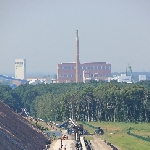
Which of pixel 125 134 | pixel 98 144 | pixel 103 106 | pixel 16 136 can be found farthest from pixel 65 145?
pixel 103 106

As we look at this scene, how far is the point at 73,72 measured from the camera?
610 feet

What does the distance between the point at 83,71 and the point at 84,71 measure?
80 cm

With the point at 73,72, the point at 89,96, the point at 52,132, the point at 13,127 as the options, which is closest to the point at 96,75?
the point at 73,72

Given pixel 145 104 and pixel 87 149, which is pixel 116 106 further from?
pixel 87 149

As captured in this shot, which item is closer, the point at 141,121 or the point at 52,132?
the point at 52,132

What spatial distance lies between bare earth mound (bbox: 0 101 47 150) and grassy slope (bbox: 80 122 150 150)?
22.8 ft

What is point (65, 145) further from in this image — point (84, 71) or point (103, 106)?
point (84, 71)

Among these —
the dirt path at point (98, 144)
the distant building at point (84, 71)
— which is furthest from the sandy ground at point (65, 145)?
the distant building at point (84, 71)

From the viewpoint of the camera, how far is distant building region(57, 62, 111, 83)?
18338cm

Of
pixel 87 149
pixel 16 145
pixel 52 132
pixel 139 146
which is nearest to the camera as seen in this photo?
pixel 16 145

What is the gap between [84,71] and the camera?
597 feet

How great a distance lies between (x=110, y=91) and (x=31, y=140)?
35086mm

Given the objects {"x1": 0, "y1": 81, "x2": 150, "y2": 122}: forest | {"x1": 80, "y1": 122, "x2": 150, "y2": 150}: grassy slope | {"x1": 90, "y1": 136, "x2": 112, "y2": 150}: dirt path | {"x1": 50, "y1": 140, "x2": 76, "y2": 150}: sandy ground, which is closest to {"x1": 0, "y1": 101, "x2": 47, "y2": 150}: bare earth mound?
{"x1": 50, "y1": 140, "x2": 76, "y2": 150}: sandy ground

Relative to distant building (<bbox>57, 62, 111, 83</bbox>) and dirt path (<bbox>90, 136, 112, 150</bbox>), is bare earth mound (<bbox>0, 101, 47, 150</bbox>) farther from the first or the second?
distant building (<bbox>57, 62, 111, 83</bbox>)
